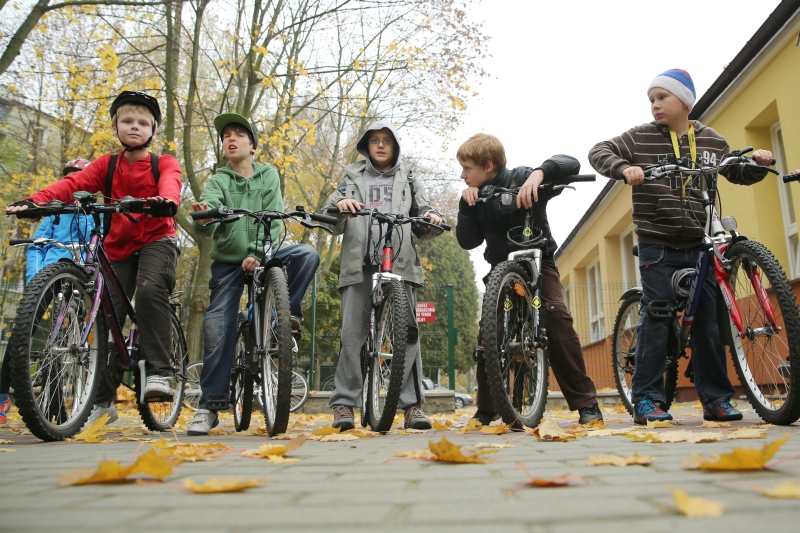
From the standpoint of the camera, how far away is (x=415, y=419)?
4.38m

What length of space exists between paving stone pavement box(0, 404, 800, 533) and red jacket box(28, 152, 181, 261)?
2334mm

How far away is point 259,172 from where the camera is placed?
5.11 metres

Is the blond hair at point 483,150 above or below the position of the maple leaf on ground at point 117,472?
above

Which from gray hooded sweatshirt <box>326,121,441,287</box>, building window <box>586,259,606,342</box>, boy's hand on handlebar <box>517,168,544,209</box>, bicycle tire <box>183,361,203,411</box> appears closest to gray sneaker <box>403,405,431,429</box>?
gray hooded sweatshirt <box>326,121,441,287</box>

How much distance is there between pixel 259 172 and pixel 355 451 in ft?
9.44

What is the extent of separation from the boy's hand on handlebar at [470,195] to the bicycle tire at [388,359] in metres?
0.69

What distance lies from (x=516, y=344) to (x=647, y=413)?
870 mm

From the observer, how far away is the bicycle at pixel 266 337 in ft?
12.4

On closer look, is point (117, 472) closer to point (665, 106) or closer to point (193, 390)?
point (665, 106)

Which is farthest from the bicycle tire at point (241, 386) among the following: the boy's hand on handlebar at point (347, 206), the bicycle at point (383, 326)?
the boy's hand on handlebar at point (347, 206)

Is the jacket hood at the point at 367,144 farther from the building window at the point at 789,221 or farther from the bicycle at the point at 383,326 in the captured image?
the building window at the point at 789,221

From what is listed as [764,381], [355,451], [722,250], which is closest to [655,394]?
[764,381]

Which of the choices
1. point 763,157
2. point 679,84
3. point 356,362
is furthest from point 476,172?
point 763,157

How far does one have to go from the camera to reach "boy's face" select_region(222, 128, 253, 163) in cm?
498
